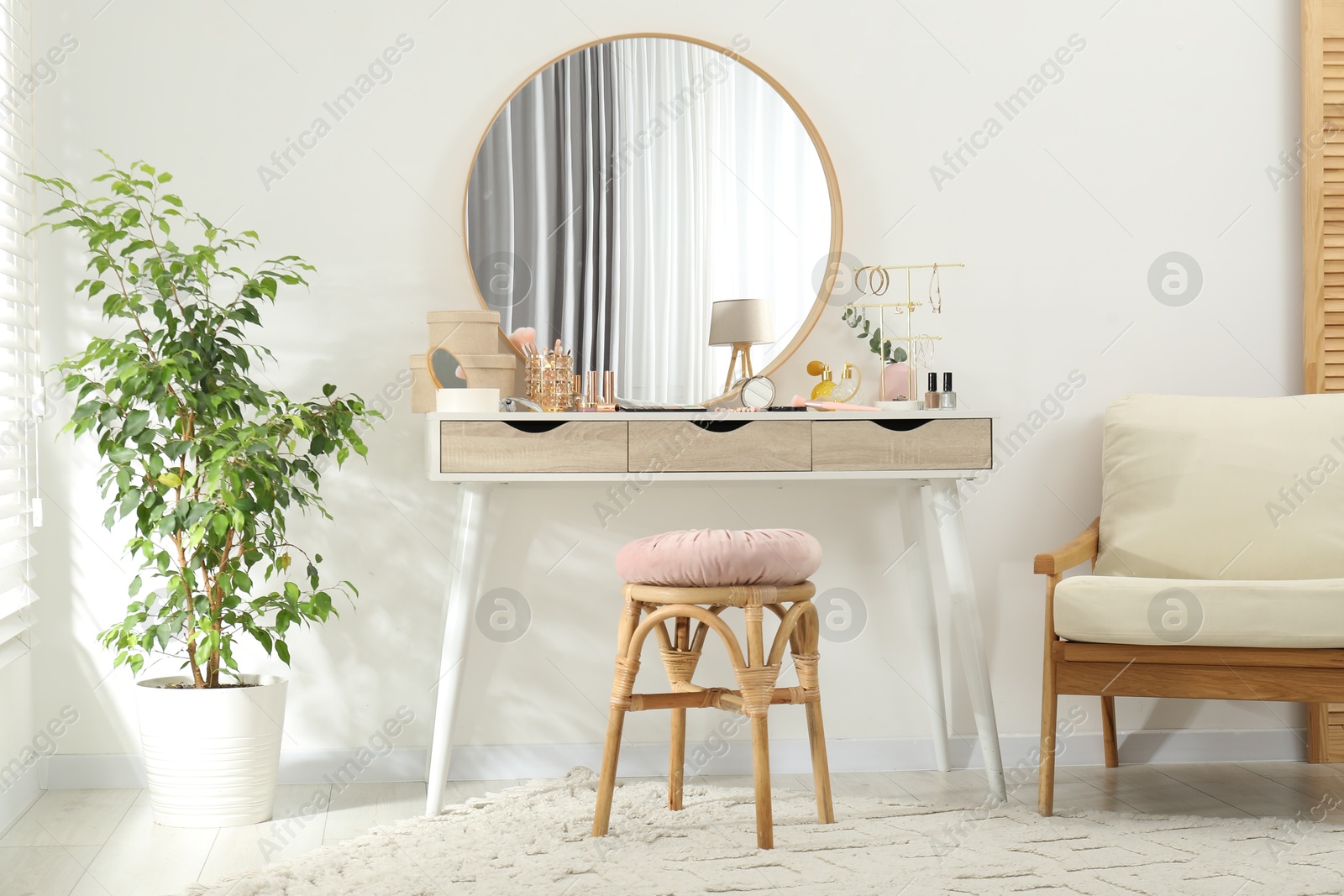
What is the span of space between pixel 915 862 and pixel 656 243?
145cm

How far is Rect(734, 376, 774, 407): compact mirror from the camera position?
7.88 ft

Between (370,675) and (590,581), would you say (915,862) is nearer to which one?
(590,581)

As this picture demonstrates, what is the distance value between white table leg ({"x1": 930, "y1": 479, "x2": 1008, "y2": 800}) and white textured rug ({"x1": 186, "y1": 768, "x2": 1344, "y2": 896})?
0.61 feet

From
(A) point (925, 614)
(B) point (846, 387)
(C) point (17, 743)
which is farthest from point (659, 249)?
(C) point (17, 743)

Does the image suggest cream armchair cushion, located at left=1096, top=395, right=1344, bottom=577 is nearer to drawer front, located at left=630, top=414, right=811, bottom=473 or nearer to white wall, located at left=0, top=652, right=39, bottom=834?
drawer front, located at left=630, top=414, right=811, bottom=473

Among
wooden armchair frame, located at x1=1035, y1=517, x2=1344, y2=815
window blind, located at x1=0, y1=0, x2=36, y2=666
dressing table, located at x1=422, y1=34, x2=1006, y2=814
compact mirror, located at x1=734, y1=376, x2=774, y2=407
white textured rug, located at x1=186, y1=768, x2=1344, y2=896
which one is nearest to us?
white textured rug, located at x1=186, y1=768, x2=1344, y2=896

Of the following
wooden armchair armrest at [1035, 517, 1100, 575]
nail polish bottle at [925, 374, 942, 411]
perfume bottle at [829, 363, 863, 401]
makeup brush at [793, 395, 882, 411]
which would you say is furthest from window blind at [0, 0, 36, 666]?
wooden armchair armrest at [1035, 517, 1100, 575]

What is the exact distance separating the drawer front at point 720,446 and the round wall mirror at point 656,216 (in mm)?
351

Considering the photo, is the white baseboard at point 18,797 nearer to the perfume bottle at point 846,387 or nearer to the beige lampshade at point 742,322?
the beige lampshade at point 742,322

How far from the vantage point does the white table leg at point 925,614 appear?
8.25 feet

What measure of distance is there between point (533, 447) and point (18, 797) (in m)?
1.30

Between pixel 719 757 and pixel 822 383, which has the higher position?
pixel 822 383

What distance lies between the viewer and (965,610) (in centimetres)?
233

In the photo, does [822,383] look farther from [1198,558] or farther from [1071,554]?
[1198,558]
